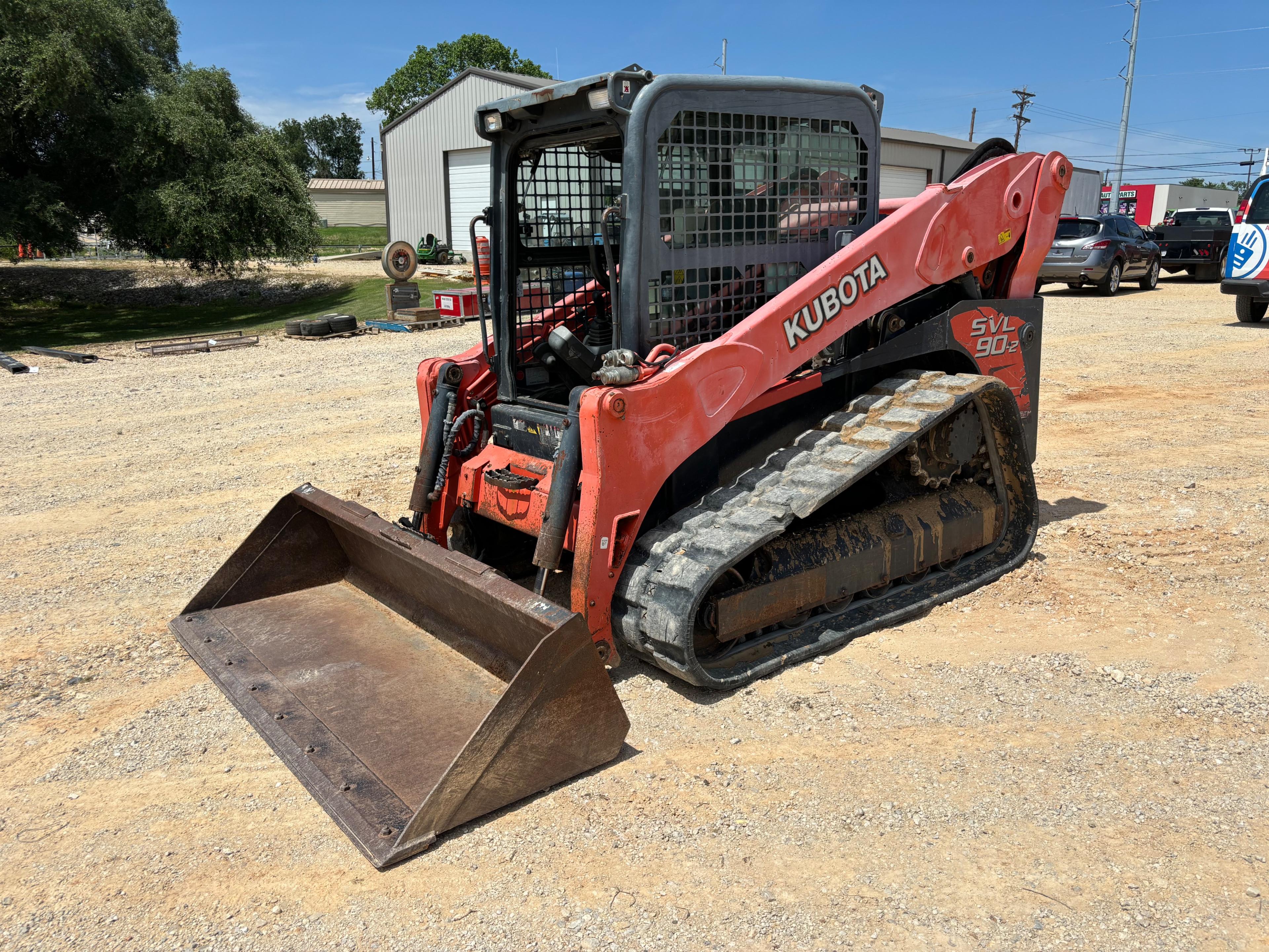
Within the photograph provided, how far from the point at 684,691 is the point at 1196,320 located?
1478 cm

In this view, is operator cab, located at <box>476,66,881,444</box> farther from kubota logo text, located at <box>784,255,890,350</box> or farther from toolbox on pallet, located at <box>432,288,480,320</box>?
toolbox on pallet, located at <box>432,288,480,320</box>

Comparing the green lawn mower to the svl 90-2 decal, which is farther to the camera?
the green lawn mower

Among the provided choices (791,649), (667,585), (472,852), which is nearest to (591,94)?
(667,585)

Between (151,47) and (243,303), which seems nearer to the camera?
(243,303)

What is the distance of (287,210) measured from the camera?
20719mm

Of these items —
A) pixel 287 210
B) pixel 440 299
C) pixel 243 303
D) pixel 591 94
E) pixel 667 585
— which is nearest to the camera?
pixel 667 585

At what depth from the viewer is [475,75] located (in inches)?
1141

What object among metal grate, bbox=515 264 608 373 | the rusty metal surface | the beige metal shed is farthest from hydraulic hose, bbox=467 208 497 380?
the beige metal shed

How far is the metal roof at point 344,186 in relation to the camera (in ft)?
176

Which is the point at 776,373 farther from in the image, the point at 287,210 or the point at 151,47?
the point at 151,47

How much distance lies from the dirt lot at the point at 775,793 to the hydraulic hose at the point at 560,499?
71cm

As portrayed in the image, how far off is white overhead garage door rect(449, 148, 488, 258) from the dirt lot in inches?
985

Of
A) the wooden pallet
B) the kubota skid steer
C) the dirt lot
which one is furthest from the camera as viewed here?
the wooden pallet

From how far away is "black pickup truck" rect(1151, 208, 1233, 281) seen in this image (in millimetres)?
22234
